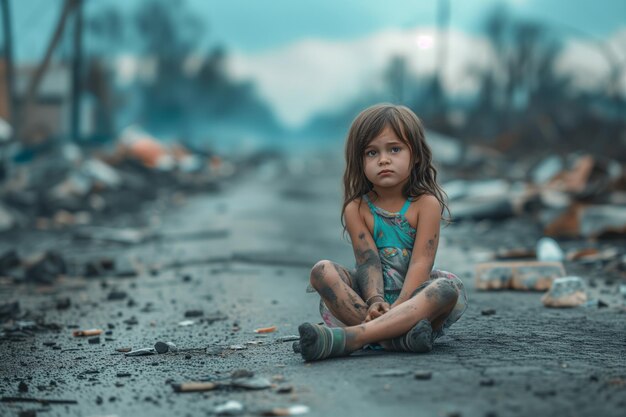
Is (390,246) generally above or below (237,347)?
above

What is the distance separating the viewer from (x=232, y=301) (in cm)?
734

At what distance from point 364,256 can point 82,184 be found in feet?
56.2

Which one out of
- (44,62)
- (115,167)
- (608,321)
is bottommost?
(608,321)

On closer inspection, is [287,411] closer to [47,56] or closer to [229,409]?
[229,409]

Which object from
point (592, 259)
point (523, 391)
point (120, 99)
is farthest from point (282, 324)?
point (120, 99)

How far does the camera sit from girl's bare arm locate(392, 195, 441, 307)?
455cm

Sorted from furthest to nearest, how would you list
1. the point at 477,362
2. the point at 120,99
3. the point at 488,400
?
the point at 120,99, the point at 477,362, the point at 488,400

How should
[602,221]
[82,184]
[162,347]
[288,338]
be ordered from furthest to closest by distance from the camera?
[82,184]
[602,221]
[288,338]
[162,347]

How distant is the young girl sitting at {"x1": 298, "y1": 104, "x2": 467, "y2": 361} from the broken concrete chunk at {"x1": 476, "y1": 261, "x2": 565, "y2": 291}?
10.9ft

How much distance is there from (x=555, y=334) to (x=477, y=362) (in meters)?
1.22

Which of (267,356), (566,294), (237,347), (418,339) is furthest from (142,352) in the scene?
(566,294)

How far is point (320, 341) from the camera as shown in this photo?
13.9ft

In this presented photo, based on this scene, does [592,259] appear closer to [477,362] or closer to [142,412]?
[477,362]

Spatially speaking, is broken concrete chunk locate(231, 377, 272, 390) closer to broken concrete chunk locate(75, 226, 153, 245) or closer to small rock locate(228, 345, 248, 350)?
small rock locate(228, 345, 248, 350)
